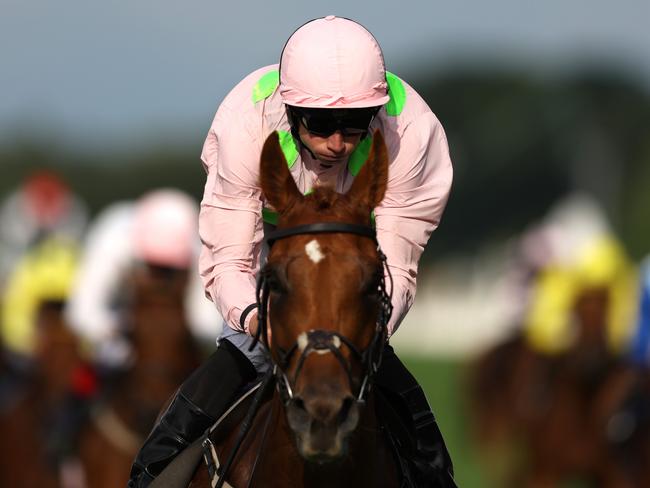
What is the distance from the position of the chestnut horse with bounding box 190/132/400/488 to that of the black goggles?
263mm

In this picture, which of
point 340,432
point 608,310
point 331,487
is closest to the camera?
point 340,432

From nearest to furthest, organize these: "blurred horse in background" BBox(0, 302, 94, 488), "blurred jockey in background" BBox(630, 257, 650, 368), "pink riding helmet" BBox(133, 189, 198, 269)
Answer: "pink riding helmet" BBox(133, 189, 198, 269), "blurred horse in background" BBox(0, 302, 94, 488), "blurred jockey in background" BBox(630, 257, 650, 368)

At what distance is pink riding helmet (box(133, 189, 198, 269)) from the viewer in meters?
10.9

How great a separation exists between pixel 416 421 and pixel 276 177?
1183 mm

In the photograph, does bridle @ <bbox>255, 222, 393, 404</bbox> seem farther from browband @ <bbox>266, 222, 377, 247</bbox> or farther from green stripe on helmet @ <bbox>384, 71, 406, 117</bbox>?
green stripe on helmet @ <bbox>384, 71, 406, 117</bbox>

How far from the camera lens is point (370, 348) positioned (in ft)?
17.2

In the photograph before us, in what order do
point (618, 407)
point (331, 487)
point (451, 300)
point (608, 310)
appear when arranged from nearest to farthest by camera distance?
point (331, 487) < point (618, 407) < point (608, 310) < point (451, 300)

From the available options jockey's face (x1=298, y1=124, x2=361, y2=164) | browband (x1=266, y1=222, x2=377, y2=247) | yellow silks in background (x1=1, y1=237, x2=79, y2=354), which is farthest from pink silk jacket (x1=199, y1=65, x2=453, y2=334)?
yellow silks in background (x1=1, y1=237, x2=79, y2=354)

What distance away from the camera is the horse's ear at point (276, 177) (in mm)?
5430

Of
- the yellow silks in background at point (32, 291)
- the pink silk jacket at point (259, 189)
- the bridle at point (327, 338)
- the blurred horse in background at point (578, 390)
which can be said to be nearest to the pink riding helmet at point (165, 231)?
the yellow silks in background at point (32, 291)

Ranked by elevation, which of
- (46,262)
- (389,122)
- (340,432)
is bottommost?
(46,262)

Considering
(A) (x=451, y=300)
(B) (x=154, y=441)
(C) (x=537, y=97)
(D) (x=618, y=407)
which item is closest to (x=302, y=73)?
(B) (x=154, y=441)

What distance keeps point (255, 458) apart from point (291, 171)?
1019mm

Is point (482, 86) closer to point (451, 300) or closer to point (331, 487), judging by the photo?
point (451, 300)
